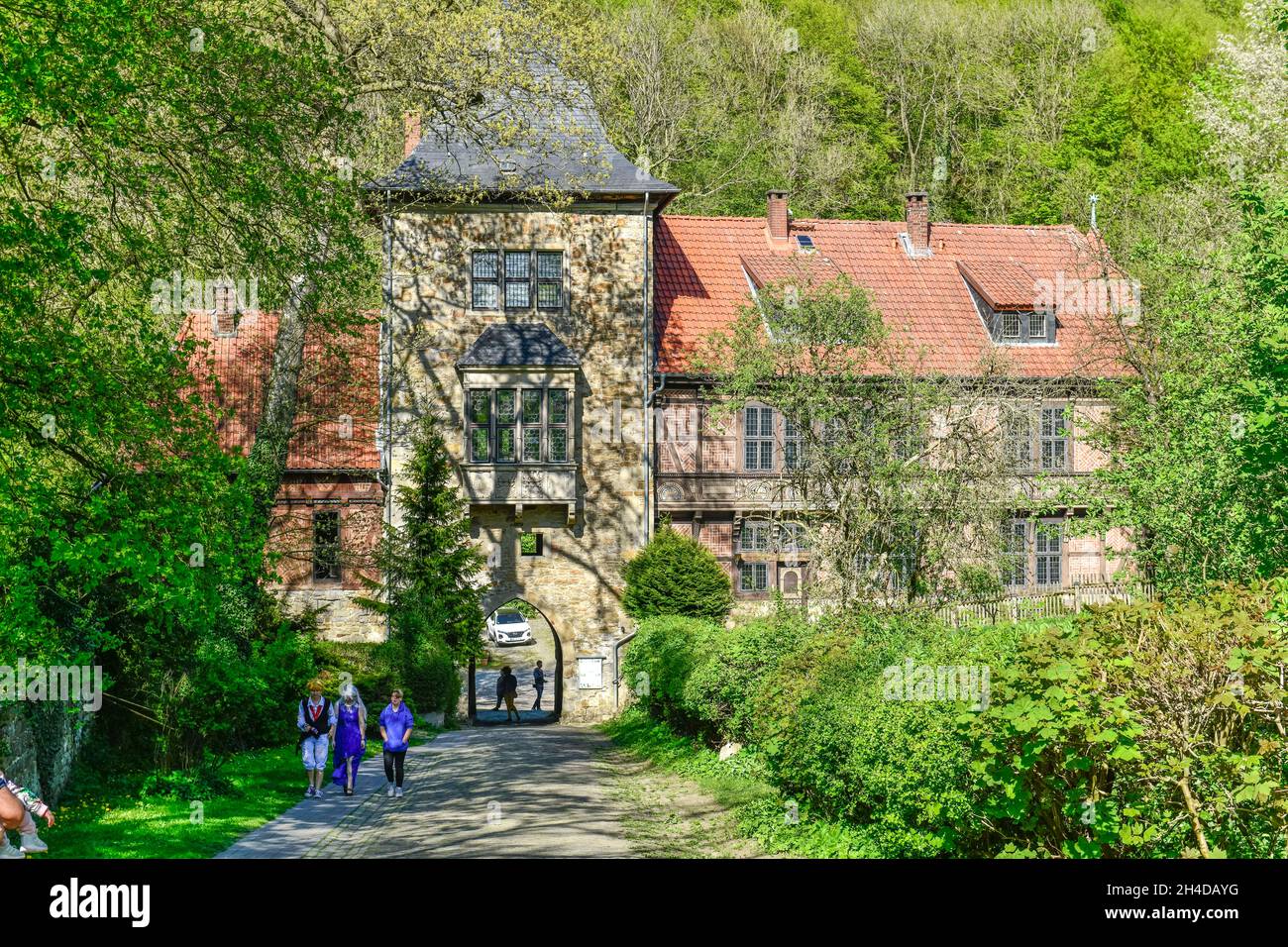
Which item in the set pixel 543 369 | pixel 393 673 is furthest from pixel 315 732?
pixel 543 369

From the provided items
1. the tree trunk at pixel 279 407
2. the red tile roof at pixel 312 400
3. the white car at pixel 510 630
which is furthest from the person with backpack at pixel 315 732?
the white car at pixel 510 630

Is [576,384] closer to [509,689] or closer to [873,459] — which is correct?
[509,689]

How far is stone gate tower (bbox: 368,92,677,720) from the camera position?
3572 centimetres

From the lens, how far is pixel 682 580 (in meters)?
34.5

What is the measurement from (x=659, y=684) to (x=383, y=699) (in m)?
6.20

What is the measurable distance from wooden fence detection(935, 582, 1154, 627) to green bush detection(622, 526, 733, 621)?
657cm

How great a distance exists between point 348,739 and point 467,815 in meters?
2.90

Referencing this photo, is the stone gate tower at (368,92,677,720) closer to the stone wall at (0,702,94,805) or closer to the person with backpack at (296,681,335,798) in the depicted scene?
the person with backpack at (296,681,335,798)

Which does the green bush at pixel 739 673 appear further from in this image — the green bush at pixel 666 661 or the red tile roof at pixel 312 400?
the red tile roof at pixel 312 400
